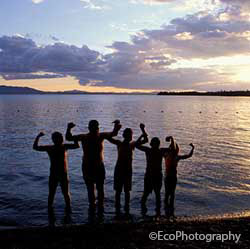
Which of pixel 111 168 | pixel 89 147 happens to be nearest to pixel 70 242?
pixel 89 147

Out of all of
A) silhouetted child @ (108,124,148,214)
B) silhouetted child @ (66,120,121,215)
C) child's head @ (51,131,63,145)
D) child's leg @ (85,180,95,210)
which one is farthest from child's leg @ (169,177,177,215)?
child's head @ (51,131,63,145)

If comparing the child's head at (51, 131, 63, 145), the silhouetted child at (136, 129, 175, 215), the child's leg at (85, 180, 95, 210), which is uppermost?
the child's head at (51, 131, 63, 145)

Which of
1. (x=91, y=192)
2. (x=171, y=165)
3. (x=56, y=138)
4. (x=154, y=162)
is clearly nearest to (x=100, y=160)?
(x=91, y=192)

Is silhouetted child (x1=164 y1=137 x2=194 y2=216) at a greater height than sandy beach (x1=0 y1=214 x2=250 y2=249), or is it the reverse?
silhouetted child (x1=164 y1=137 x2=194 y2=216)

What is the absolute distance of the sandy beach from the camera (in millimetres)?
6648

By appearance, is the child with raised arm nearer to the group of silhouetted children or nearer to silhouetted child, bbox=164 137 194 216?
the group of silhouetted children

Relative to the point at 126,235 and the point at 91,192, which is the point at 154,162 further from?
the point at 126,235

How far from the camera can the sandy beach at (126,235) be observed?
6.65m

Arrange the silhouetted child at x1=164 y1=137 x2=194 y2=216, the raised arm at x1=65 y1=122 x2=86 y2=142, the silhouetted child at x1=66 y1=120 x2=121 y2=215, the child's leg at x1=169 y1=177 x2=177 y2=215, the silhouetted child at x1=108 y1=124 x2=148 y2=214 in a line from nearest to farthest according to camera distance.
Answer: the raised arm at x1=65 y1=122 x2=86 y2=142
the silhouetted child at x1=66 y1=120 x2=121 y2=215
the silhouetted child at x1=108 y1=124 x2=148 y2=214
the silhouetted child at x1=164 y1=137 x2=194 y2=216
the child's leg at x1=169 y1=177 x2=177 y2=215

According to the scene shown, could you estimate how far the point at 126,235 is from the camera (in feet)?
23.4

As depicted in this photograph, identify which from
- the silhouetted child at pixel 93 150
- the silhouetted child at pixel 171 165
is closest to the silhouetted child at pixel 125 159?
the silhouetted child at pixel 93 150

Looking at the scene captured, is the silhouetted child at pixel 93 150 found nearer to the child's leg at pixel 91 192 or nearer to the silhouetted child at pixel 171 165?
the child's leg at pixel 91 192

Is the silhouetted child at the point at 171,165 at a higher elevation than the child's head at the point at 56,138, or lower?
lower

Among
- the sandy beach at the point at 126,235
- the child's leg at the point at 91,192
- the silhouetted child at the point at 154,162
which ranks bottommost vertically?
the sandy beach at the point at 126,235
